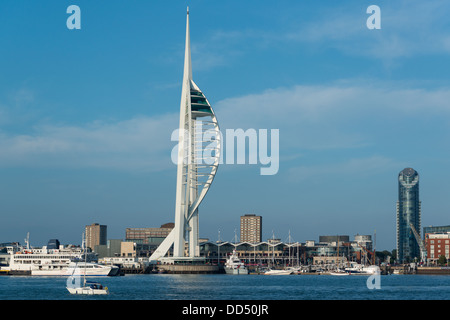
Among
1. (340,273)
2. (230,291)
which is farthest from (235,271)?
(230,291)

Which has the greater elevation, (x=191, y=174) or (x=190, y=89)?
(x=190, y=89)

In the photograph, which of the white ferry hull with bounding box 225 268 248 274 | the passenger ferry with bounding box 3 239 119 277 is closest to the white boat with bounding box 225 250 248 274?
the white ferry hull with bounding box 225 268 248 274

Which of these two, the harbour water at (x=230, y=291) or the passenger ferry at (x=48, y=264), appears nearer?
the harbour water at (x=230, y=291)

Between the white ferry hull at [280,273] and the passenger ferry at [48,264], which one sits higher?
the passenger ferry at [48,264]

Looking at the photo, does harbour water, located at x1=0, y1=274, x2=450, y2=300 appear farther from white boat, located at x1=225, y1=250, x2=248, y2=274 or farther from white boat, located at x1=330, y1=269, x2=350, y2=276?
white boat, located at x1=225, y1=250, x2=248, y2=274

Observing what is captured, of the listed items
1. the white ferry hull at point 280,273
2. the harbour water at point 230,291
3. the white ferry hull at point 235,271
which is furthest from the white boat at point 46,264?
the white ferry hull at point 280,273

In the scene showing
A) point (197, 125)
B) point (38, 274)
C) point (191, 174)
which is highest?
point (197, 125)

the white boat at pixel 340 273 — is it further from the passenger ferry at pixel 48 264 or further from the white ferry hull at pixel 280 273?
the passenger ferry at pixel 48 264

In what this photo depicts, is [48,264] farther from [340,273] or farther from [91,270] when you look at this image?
[340,273]

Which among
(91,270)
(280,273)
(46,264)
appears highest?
(46,264)

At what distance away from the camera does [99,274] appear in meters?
123
